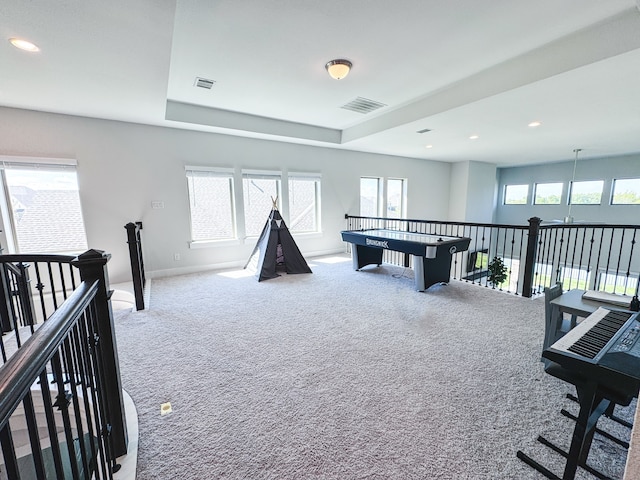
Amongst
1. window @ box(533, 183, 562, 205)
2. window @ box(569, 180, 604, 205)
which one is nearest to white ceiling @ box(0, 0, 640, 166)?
window @ box(569, 180, 604, 205)

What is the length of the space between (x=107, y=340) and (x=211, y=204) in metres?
4.12

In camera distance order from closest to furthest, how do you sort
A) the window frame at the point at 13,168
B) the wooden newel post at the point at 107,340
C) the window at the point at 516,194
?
1. the wooden newel post at the point at 107,340
2. the window frame at the point at 13,168
3. the window at the point at 516,194

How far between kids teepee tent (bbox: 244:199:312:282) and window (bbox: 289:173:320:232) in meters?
1.15

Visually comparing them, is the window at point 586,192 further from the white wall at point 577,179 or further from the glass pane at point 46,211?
the glass pane at point 46,211

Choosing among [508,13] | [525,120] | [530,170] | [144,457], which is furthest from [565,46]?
[530,170]

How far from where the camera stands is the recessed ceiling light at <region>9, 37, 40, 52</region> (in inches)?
85.1

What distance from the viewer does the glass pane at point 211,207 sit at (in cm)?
505

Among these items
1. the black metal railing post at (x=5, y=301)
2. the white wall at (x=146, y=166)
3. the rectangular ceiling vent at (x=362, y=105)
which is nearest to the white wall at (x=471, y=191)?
the white wall at (x=146, y=166)

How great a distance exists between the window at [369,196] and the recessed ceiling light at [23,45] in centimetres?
590

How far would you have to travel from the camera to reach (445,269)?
4137 millimetres

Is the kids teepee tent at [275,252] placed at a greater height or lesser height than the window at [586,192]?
lesser

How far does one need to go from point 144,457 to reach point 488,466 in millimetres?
1787

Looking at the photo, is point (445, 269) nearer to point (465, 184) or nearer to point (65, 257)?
point (65, 257)

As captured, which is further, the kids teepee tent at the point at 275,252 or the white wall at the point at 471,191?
the white wall at the point at 471,191
